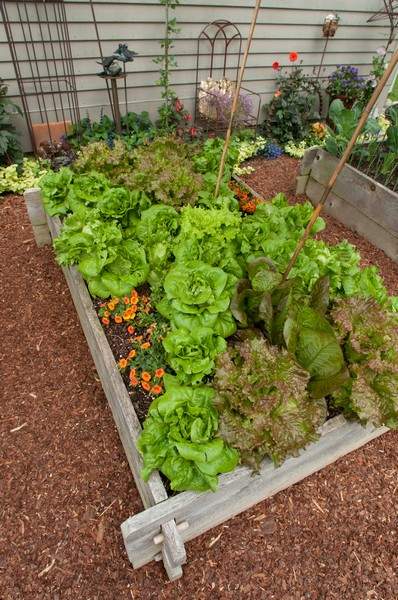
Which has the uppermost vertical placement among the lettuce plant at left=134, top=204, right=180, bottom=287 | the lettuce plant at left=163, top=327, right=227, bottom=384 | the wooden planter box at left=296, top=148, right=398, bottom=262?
the lettuce plant at left=134, top=204, right=180, bottom=287

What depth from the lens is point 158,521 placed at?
151cm

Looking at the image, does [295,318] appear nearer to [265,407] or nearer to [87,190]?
[265,407]

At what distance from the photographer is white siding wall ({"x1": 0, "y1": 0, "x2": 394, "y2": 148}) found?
Answer: 4.00 meters

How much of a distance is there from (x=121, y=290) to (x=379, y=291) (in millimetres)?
1458

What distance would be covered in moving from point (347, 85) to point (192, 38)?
2451 mm

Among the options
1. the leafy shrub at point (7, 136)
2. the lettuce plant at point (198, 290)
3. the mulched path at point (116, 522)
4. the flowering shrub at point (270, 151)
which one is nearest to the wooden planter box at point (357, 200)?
the flowering shrub at point (270, 151)

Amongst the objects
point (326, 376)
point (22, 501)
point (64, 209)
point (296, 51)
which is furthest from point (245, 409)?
point (296, 51)

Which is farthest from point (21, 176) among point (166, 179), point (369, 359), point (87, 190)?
point (369, 359)

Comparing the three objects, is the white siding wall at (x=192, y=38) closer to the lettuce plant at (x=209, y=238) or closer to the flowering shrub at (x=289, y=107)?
the flowering shrub at (x=289, y=107)

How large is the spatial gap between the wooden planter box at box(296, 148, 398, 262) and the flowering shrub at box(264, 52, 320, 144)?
1525 millimetres

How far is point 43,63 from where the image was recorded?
3977 millimetres

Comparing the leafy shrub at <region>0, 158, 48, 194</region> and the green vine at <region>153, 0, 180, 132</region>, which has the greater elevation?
the green vine at <region>153, 0, 180, 132</region>

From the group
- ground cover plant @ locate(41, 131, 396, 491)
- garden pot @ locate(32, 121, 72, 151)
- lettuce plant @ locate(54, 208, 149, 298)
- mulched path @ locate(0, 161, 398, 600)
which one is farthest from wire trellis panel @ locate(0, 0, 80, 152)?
mulched path @ locate(0, 161, 398, 600)

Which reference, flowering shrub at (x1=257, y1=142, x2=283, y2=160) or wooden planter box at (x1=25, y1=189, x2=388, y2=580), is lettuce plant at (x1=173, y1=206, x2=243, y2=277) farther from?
flowering shrub at (x1=257, y1=142, x2=283, y2=160)
